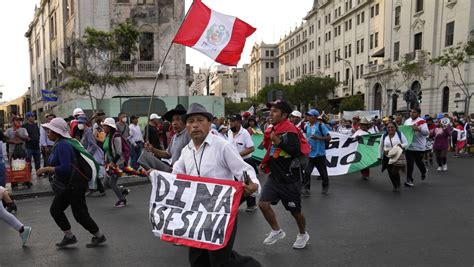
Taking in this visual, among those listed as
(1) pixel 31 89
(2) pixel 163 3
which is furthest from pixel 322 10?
(1) pixel 31 89

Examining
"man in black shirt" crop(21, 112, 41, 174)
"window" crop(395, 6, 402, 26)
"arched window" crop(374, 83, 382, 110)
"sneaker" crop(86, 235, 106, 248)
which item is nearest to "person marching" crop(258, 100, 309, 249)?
"sneaker" crop(86, 235, 106, 248)

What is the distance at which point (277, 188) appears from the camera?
4.80m

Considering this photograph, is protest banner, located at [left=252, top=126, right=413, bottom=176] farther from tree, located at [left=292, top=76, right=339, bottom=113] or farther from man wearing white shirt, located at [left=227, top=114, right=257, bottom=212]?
tree, located at [left=292, top=76, right=339, bottom=113]

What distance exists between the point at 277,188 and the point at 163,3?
29.4 metres

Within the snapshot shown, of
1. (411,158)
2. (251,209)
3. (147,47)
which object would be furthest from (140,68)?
(251,209)

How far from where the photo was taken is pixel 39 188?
9.08 metres

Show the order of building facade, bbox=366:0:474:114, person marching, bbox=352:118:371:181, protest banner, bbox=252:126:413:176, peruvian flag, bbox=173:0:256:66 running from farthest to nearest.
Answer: building facade, bbox=366:0:474:114 < person marching, bbox=352:118:371:181 < protest banner, bbox=252:126:413:176 < peruvian flag, bbox=173:0:256:66

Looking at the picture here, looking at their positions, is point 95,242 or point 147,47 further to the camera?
point 147,47

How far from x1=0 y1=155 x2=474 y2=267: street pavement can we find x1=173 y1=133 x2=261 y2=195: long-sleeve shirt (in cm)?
172

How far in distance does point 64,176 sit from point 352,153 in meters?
7.49

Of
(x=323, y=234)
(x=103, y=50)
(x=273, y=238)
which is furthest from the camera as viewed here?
(x=103, y=50)

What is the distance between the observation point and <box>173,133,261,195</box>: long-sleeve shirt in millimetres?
3152

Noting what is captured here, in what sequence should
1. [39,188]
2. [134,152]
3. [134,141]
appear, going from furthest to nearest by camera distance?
1. [134,152]
2. [134,141]
3. [39,188]

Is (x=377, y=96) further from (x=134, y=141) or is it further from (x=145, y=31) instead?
(x=134, y=141)
